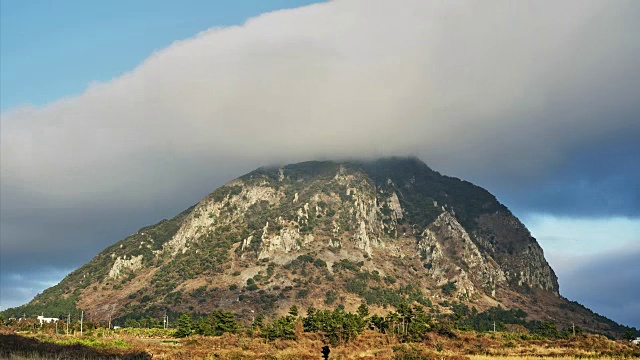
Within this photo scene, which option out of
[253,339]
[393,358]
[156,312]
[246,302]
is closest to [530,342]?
[393,358]

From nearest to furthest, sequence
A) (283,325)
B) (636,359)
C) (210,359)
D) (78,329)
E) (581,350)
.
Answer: (210,359) → (636,359) → (581,350) → (283,325) → (78,329)

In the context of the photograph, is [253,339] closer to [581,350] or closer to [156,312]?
[581,350]

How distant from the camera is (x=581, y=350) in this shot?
8156cm

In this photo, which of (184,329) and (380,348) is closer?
(380,348)

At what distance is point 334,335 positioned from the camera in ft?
321

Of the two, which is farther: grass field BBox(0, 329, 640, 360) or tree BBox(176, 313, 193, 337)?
tree BBox(176, 313, 193, 337)

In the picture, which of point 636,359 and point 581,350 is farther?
point 581,350

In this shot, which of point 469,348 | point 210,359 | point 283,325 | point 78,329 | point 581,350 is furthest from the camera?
point 78,329

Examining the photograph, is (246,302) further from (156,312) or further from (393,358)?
(393,358)

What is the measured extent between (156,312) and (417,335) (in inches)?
4830

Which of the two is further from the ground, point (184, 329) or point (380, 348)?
point (184, 329)

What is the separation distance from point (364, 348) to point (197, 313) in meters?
117

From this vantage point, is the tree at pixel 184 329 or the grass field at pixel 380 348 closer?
the grass field at pixel 380 348

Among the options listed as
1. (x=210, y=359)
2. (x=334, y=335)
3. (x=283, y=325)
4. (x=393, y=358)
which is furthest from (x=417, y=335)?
(x=210, y=359)
